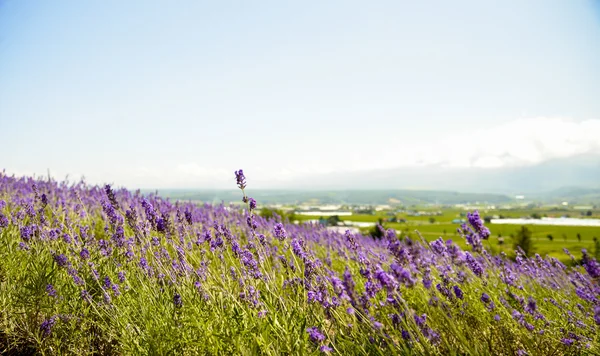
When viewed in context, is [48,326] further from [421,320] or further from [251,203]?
[421,320]

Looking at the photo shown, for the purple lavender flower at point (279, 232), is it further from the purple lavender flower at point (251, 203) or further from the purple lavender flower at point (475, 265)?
the purple lavender flower at point (475, 265)

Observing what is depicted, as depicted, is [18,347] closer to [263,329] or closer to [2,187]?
[263,329]

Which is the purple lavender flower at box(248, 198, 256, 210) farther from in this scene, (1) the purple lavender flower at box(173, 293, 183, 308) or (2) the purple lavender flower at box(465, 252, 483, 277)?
(2) the purple lavender flower at box(465, 252, 483, 277)

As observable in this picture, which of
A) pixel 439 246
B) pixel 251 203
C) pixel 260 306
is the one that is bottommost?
pixel 260 306

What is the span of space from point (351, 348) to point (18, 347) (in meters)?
2.96

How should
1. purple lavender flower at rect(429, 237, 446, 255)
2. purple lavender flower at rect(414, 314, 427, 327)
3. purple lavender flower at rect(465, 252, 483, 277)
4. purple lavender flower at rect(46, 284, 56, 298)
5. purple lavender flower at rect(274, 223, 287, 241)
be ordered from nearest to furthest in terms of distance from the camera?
purple lavender flower at rect(414, 314, 427, 327), purple lavender flower at rect(274, 223, 287, 241), purple lavender flower at rect(46, 284, 56, 298), purple lavender flower at rect(465, 252, 483, 277), purple lavender flower at rect(429, 237, 446, 255)

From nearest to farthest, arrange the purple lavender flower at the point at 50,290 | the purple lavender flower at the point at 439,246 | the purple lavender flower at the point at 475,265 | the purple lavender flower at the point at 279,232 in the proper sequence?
the purple lavender flower at the point at 279,232
the purple lavender flower at the point at 50,290
the purple lavender flower at the point at 475,265
the purple lavender flower at the point at 439,246

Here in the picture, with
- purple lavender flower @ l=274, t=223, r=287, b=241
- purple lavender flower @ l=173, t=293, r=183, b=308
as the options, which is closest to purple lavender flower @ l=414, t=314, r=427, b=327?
purple lavender flower @ l=274, t=223, r=287, b=241

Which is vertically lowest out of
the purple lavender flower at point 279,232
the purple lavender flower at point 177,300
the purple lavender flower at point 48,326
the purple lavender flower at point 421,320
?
the purple lavender flower at point 48,326

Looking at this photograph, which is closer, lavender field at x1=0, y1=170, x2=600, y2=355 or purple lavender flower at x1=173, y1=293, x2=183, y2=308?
lavender field at x1=0, y1=170, x2=600, y2=355

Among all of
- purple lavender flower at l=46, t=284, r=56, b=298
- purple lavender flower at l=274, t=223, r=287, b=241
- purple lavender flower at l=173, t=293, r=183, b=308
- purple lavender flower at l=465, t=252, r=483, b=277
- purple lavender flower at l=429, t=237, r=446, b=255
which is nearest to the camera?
purple lavender flower at l=173, t=293, r=183, b=308

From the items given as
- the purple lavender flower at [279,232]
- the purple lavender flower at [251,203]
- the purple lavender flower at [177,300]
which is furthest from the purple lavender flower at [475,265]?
the purple lavender flower at [177,300]

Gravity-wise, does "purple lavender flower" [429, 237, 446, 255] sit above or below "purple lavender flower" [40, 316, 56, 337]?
above

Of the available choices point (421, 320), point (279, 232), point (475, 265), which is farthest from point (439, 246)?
point (279, 232)
